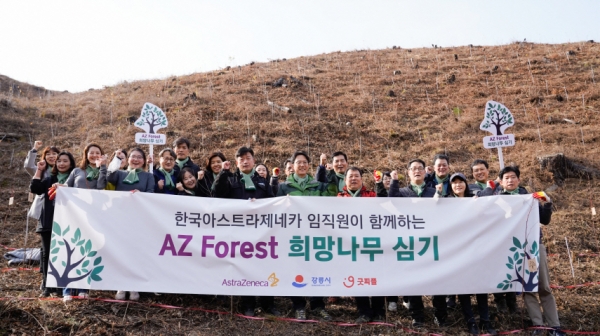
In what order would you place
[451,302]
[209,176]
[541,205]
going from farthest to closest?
[209,176]
[451,302]
[541,205]

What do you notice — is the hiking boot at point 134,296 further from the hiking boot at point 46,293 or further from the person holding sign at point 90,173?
the hiking boot at point 46,293

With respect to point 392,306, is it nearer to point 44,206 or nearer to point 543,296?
point 543,296

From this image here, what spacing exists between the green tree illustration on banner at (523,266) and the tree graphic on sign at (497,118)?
6.16 feet

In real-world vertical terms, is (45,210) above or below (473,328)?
above

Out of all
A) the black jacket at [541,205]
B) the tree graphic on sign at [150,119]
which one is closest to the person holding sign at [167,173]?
the tree graphic on sign at [150,119]

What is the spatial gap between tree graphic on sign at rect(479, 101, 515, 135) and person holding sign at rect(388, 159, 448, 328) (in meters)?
1.58

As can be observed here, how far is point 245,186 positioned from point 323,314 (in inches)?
66.6

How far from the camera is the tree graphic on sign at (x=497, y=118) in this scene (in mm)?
5949

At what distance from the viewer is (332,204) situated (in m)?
4.74

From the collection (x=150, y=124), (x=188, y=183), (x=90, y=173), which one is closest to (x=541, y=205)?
(x=188, y=183)

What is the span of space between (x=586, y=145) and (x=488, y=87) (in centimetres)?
510

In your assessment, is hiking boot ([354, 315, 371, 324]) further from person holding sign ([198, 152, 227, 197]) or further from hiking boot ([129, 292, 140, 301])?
hiking boot ([129, 292, 140, 301])

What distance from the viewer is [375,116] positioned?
45.5 ft

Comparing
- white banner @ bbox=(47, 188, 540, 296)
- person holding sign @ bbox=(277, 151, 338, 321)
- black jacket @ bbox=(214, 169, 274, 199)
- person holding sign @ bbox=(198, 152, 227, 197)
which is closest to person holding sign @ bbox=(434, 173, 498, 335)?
white banner @ bbox=(47, 188, 540, 296)
